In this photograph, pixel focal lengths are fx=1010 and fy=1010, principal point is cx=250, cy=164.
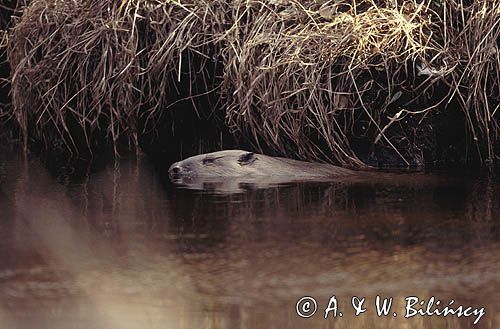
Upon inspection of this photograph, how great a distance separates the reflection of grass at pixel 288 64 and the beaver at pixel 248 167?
15 cm

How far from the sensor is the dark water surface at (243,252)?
2.12m

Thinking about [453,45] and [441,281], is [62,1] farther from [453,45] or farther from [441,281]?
[441,281]

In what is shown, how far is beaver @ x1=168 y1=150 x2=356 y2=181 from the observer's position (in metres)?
4.09

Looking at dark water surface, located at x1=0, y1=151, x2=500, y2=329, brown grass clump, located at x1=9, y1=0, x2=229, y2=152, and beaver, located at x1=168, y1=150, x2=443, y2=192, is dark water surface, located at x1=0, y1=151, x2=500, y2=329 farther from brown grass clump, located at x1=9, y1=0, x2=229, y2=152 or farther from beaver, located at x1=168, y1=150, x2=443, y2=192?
brown grass clump, located at x1=9, y1=0, x2=229, y2=152

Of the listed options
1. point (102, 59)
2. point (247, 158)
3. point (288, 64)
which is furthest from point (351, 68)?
point (102, 59)

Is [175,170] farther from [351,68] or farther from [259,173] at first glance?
[351,68]

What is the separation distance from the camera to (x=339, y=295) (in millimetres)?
2240

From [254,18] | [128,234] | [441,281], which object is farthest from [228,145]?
[441,281]

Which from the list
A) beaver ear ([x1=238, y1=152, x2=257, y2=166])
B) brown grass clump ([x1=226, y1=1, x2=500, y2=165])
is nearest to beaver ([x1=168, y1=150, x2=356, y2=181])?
beaver ear ([x1=238, y1=152, x2=257, y2=166])

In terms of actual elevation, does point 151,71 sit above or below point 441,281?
above

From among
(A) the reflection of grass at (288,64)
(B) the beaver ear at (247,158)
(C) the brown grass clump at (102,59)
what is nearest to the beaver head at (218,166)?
(B) the beaver ear at (247,158)

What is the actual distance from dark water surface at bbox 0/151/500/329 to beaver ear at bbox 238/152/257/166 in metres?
0.32

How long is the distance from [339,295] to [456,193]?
4.93 feet

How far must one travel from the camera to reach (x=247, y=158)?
4.13m
